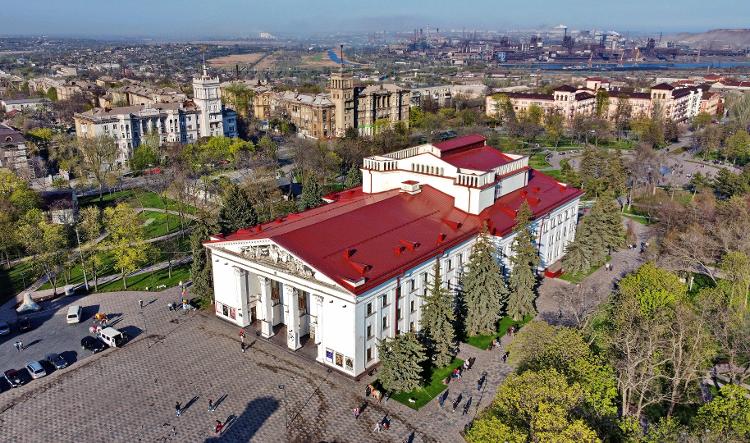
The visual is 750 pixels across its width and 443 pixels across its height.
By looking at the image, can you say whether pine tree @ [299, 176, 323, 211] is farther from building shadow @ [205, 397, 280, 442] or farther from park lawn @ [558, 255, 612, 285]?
building shadow @ [205, 397, 280, 442]

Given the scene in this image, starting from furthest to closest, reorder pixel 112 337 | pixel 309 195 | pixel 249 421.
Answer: pixel 309 195, pixel 112 337, pixel 249 421

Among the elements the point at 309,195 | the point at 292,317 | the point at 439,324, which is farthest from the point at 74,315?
the point at 309,195

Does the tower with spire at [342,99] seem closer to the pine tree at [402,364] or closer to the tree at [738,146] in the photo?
the tree at [738,146]

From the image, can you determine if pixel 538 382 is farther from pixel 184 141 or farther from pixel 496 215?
pixel 184 141

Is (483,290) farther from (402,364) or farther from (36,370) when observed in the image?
(36,370)

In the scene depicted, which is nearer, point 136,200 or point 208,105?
point 136,200

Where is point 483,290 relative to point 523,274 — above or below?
below

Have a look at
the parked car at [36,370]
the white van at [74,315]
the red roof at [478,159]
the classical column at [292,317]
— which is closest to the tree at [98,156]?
the white van at [74,315]
